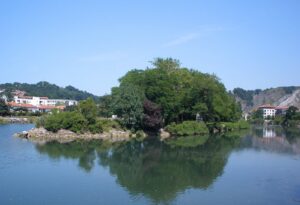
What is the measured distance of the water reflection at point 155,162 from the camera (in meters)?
21.9

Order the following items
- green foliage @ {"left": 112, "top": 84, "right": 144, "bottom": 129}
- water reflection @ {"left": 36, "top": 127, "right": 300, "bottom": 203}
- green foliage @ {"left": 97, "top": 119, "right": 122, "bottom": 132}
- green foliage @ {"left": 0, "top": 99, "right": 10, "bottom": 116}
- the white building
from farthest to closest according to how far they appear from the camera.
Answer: the white building, green foliage @ {"left": 0, "top": 99, "right": 10, "bottom": 116}, green foliage @ {"left": 112, "top": 84, "right": 144, "bottom": 129}, green foliage @ {"left": 97, "top": 119, "right": 122, "bottom": 132}, water reflection @ {"left": 36, "top": 127, "right": 300, "bottom": 203}

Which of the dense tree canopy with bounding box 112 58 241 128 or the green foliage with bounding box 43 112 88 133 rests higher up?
the dense tree canopy with bounding box 112 58 241 128

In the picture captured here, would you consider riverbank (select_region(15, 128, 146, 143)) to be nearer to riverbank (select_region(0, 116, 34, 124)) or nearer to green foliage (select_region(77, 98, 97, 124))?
green foliage (select_region(77, 98, 97, 124))

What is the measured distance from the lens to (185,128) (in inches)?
2071

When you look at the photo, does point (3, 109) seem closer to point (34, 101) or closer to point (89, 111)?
point (89, 111)

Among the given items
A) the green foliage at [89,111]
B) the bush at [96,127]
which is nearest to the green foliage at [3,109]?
the green foliage at [89,111]

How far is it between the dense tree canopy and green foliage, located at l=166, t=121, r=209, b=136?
203 centimetres

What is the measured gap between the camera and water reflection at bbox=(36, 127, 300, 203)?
21.9 metres

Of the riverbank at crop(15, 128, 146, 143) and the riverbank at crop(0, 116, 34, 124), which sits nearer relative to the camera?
the riverbank at crop(15, 128, 146, 143)

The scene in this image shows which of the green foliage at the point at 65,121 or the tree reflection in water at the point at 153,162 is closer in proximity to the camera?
the tree reflection in water at the point at 153,162

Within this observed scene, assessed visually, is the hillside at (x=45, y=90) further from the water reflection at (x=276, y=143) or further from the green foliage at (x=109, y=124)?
the water reflection at (x=276, y=143)

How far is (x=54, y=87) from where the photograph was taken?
175m

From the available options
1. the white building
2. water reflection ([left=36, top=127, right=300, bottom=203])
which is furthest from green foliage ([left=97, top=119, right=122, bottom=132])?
the white building

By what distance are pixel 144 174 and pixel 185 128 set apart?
1089 inches
